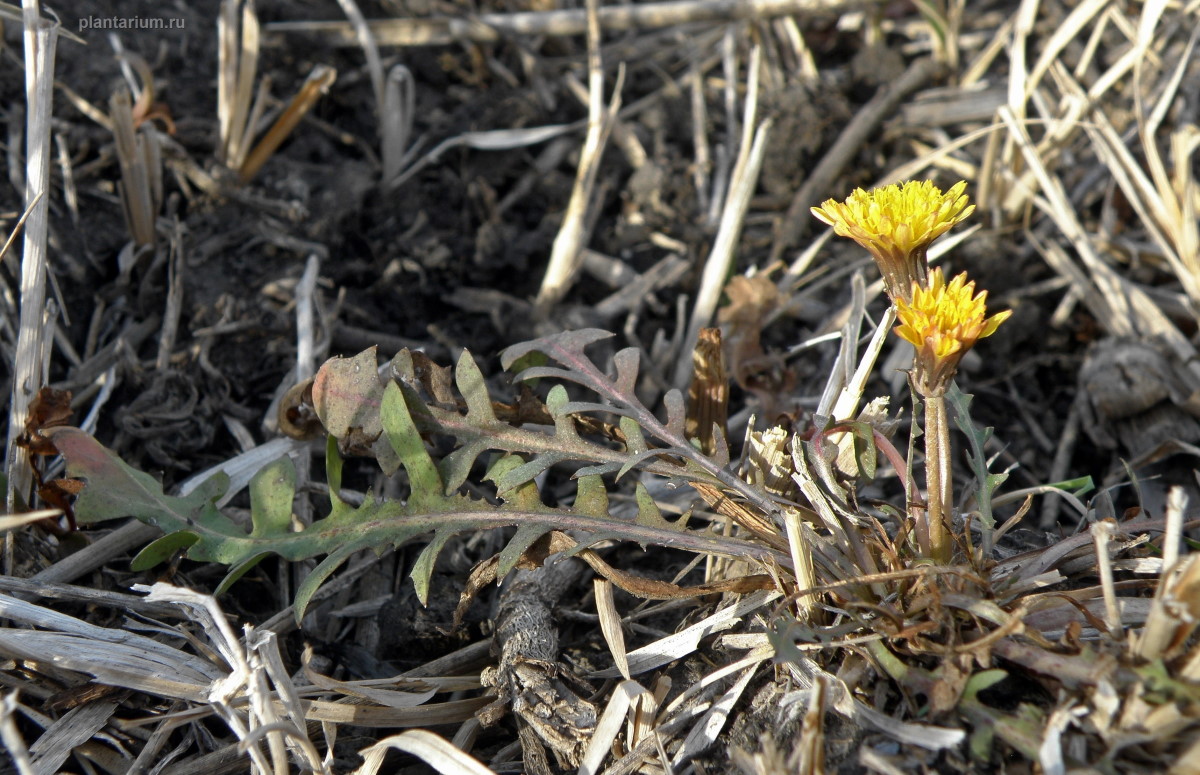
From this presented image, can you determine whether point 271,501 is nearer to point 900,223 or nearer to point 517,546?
point 517,546

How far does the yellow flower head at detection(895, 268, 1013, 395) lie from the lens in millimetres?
1521

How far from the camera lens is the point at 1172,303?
2883mm

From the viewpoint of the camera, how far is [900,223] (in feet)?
5.46

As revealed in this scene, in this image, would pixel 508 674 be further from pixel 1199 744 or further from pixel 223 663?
pixel 1199 744

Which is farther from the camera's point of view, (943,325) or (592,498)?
(592,498)

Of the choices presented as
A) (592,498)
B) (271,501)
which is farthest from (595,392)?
(271,501)

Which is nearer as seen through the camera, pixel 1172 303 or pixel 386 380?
pixel 386 380

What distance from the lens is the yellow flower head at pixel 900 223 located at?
1660 mm

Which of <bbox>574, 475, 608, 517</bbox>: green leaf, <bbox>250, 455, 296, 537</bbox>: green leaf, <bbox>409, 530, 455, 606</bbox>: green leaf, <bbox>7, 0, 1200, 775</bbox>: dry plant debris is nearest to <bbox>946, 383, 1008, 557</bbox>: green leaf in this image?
<bbox>7, 0, 1200, 775</bbox>: dry plant debris

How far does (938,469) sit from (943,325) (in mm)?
288

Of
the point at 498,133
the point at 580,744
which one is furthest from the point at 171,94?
the point at 580,744

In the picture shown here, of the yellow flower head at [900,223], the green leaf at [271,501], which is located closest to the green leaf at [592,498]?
the green leaf at [271,501]

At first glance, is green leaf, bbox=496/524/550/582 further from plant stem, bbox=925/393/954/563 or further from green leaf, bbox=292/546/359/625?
plant stem, bbox=925/393/954/563

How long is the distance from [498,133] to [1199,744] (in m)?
2.63
